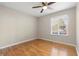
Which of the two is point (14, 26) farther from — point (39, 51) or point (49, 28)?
point (49, 28)

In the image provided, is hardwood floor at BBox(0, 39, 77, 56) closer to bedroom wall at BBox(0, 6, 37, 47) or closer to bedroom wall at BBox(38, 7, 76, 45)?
bedroom wall at BBox(0, 6, 37, 47)

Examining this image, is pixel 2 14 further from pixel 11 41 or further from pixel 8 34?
pixel 11 41

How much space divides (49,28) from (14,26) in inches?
84.8

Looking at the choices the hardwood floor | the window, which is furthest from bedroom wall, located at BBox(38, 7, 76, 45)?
the hardwood floor

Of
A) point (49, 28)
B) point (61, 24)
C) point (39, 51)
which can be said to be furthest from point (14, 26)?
point (61, 24)

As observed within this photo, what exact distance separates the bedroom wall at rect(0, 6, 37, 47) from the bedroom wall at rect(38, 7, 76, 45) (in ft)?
2.27

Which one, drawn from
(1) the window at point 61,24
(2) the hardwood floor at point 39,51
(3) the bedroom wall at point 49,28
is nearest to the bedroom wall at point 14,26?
(2) the hardwood floor at point 39,51

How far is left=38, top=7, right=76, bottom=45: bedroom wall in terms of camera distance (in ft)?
9.87

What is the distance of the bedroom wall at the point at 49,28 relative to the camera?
3.01 meters

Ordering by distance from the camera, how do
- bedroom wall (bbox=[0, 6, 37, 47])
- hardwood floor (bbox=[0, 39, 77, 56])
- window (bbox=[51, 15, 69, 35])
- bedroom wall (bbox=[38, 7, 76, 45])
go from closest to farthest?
hardwood floor (bbox=[0, 39, 77, 56]), bedroom wall (bbox=[0, 6, 37, 47]), bedroom wall (bbox=[38, 7, 76, 45]), window (bbox=[51, 15, 69, 35])

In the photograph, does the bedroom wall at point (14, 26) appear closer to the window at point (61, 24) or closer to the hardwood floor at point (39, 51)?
the hardwood floor at point (39, 51)

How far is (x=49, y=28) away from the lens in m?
4.18

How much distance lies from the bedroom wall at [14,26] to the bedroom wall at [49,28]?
0.69 meters

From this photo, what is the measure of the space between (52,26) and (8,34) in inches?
99.6
